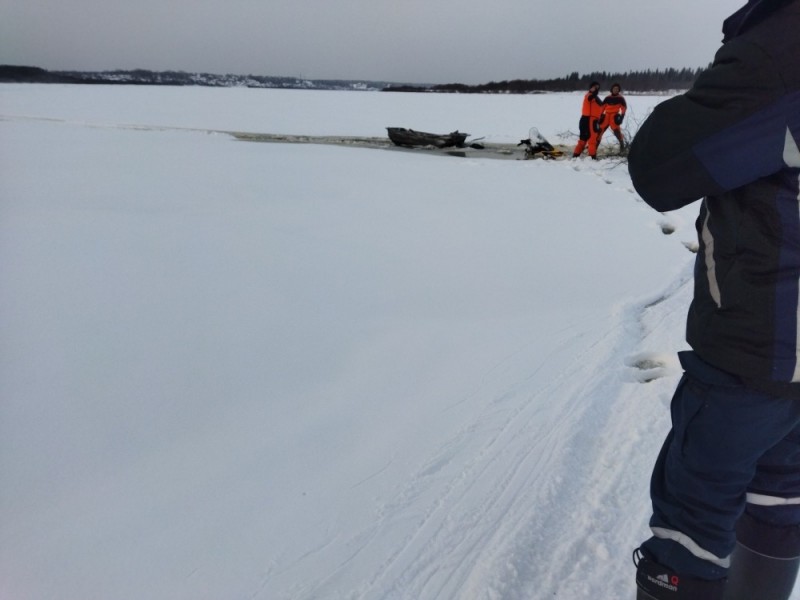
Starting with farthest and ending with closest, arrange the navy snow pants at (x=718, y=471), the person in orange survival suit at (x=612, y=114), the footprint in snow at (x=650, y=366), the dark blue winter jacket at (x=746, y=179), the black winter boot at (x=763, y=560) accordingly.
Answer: the person in orange survival suit at (x=612, y=114), the footprint in snow at (x=650, y=366), the black winter boot at (x=763, y=560), the navy snow pants at (x=718, y=471), the dark blue winter jacket at (x=746, y=179)

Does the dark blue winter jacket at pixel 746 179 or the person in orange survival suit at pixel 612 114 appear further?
the person in orange survival suit at pixel 612 114

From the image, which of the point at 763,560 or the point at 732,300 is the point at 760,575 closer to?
the point at 763,560

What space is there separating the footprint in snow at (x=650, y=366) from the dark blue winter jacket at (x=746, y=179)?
177 centimetres

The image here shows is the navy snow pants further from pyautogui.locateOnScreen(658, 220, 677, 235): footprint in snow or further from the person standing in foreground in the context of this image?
pyautogui.locateOnScreen(658, 220, 677, 235): footprint in snow

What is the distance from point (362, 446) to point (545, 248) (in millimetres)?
2999

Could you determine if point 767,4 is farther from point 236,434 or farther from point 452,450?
point 236,434

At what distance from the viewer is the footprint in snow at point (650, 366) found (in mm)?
2686

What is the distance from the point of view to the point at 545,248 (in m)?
4.64

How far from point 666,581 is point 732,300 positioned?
568 millimetres

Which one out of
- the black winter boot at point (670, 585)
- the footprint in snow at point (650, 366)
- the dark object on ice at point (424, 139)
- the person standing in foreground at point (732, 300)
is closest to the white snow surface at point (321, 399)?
the footprint in snow at point (650, 366)

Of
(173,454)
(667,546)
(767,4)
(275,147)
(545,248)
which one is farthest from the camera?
(275,147)

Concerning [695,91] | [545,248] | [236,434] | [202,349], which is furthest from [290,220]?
[695,91]

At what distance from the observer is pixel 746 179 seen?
0.93m

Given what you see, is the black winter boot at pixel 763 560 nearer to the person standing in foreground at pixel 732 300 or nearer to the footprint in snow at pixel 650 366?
the person standing in foreground at pixel 732 300
